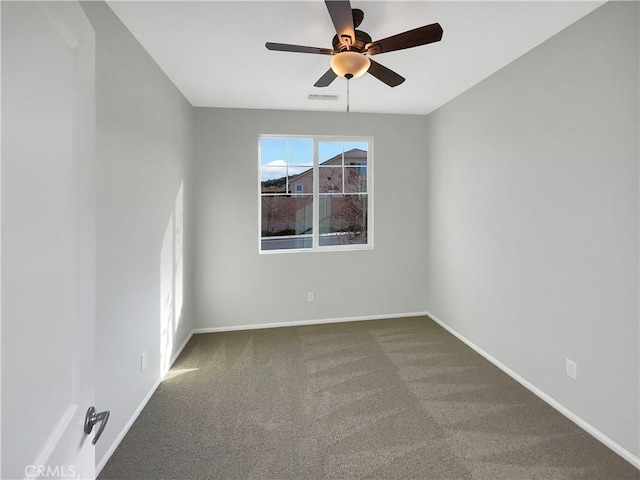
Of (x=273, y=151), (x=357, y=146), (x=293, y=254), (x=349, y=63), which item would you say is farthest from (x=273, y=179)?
(x=349, y=63)

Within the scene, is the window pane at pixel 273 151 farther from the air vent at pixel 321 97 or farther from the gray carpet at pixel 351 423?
the gray carpet at pixel 351 423

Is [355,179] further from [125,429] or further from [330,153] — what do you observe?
[125,429]

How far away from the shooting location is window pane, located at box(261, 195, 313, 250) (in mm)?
4074

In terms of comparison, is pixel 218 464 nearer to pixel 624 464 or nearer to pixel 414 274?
pixel 624 464

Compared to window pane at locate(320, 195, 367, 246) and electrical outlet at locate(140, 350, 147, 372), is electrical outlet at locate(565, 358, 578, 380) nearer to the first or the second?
window pane at locate(320, 195, 367, 246)

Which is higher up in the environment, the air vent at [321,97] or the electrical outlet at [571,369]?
the air vent at [321,97]

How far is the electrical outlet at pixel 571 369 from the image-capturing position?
2.20m

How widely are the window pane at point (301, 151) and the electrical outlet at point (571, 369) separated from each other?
323 centimetres

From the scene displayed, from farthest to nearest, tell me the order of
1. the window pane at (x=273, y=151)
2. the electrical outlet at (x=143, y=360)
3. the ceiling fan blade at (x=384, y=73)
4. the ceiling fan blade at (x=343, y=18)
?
the window pane at (x=273, y=151) → the electrical outlet at (x=143, y=360) → the ceiling fan blade at (x=384, y=73) → the ceiling fan blade at (x=343, y=18)

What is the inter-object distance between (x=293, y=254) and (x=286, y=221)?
441 millimetres

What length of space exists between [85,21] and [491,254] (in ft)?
10.6

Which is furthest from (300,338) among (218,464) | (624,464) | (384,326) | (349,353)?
(624,464)

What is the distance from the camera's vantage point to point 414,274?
430 centimetres

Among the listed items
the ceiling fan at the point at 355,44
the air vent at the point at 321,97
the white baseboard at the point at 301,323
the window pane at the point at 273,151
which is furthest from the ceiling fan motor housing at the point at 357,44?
the white baseboard at the point at 301,323
